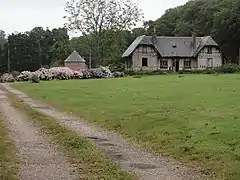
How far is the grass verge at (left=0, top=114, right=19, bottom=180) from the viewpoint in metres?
8.84

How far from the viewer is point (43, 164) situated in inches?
393

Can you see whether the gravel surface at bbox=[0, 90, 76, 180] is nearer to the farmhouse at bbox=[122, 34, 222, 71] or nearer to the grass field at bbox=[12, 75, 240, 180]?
the grass field at bbox=[12, 75, 240, 180]

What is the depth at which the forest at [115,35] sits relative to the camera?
3068 inches

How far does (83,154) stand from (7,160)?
168 cm

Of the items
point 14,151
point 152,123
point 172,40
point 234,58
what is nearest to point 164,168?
point 14,151

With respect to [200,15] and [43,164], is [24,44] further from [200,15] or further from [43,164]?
[43,164]

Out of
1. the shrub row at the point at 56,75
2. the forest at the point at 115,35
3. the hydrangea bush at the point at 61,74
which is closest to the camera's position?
the shrub row at the point at 56,75

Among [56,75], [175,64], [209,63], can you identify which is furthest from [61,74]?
[209,63]

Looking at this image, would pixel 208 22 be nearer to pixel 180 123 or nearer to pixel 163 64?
pixel 163 64

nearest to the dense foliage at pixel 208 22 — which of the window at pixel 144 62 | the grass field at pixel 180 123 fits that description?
the window at pixel 144 62

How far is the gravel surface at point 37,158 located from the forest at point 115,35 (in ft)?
204

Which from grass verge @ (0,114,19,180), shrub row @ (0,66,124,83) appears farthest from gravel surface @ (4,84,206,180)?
shrub row @ (0,66,124,83)

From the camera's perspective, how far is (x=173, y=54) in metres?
81.9

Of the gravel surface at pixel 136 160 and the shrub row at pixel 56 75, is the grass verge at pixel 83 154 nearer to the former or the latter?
the gravel surface at pixel 136 160
